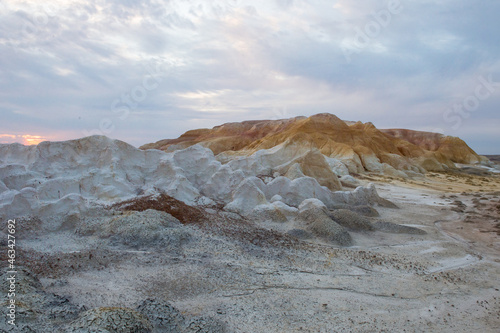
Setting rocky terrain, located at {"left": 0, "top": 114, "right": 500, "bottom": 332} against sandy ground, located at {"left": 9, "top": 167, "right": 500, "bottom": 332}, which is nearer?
rocky terrain, located at {"left": 0, "top": 114, "right": 500, "bottom": 332}

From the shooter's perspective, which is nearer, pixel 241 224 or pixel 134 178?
pixel 241 224

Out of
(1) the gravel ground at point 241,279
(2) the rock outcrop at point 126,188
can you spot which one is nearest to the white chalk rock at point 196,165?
(2) the rock outcrop at point 126,188

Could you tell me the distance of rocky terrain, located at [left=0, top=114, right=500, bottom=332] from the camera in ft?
16.1

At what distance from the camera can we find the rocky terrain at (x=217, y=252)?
4.91 m

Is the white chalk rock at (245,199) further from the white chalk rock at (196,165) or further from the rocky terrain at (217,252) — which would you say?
the white chalk rock at (196,165)

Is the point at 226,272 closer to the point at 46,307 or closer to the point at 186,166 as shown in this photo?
the point at 46,307

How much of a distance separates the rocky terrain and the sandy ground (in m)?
0.03

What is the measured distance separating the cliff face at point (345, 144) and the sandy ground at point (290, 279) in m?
11.8

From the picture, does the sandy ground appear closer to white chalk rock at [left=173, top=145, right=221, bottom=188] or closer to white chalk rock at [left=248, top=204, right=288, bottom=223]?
white chalk rock at [left=248, top=204, right=288, bottom=223]

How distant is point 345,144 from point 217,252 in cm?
2844

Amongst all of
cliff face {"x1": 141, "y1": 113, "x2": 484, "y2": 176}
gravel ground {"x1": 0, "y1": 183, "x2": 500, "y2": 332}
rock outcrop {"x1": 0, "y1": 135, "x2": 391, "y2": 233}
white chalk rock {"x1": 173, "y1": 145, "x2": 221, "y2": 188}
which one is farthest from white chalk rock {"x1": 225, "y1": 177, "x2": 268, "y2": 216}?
cliff face {"x1": 141, "y1": 113, "x2": 484, "y2": 176}

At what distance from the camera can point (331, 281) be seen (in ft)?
20.8

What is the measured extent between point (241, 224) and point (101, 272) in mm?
4386

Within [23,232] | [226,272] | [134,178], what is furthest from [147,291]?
[134,178]
